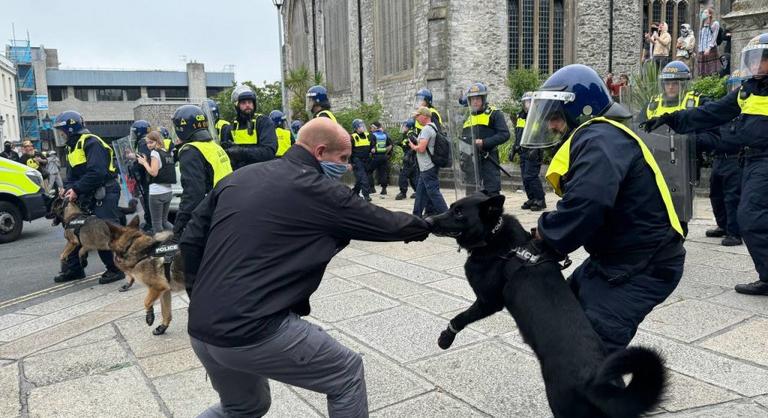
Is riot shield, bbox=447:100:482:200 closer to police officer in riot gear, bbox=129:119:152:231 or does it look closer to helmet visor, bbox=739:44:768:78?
helmet visor, bbox=739:44:768:78

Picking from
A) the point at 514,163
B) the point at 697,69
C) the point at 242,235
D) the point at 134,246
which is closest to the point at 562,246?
the point at 242,235

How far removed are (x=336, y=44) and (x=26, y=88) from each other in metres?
47.4

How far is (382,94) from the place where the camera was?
2920 centimetres

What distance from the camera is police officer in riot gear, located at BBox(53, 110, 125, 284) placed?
7039 millimetres

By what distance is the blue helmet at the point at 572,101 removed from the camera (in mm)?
2707

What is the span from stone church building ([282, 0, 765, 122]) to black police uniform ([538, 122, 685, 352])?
1917 centimetres

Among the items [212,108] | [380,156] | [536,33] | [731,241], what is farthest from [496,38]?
[731,241]

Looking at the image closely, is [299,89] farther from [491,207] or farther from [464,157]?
[491,207]

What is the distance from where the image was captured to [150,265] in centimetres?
521

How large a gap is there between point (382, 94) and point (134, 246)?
80.9 ft

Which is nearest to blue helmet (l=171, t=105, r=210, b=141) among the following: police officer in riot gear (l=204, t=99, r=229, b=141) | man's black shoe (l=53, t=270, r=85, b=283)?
police officer in riot gear (l=204, t=99, r=229, b=141)

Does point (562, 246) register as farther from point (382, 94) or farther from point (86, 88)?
point (86, 88)

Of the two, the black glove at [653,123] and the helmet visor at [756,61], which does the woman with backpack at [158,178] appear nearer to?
the black glove at [653,123]

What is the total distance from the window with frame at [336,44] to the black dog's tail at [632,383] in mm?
32559
